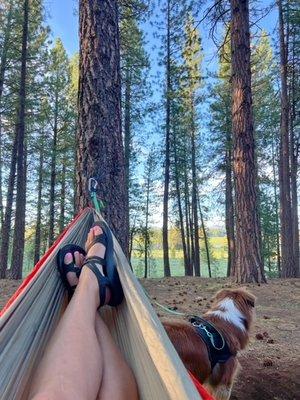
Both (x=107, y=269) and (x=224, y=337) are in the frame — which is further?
(x=224, y=337)

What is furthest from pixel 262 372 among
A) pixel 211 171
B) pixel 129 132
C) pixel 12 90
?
pixel 211 171

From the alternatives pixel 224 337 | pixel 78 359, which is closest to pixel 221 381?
pixel 224 337

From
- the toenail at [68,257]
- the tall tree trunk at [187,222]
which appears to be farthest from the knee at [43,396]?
the tall tree trunk at [187,222]

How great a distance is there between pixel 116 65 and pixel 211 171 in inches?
567

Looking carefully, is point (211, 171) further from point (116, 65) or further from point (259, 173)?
point (116, 65)

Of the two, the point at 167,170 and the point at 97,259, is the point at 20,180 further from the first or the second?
the point at 97,259

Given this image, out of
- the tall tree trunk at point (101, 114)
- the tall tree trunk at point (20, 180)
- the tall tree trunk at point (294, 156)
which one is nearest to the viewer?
the tall tree trunk at point (101, 114)

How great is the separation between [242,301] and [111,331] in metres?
1.28

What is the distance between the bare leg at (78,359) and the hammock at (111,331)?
0.16ft

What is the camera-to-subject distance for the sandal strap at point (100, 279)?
1670 mm

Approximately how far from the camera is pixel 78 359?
1.24 metres

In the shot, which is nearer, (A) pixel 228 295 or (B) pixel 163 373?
(B) pixel 163 373

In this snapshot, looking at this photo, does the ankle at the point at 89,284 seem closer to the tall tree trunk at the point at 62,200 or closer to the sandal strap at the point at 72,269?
the sandal strap at the point at 72,269

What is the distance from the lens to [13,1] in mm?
11938
